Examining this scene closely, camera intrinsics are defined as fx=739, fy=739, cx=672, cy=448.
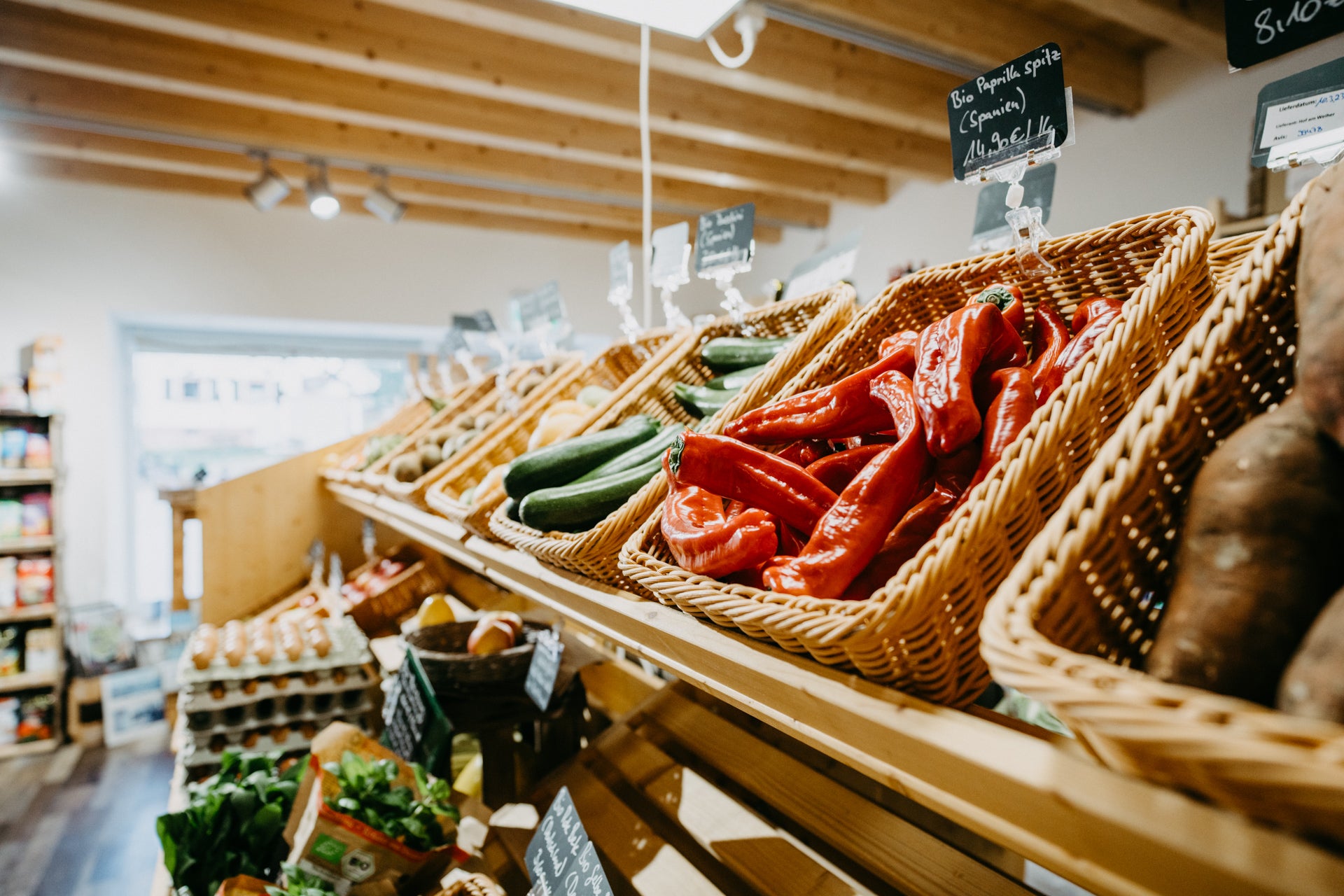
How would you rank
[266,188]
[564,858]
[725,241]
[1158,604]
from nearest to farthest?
[1158,604], [564,858], [725,241], [266,188]

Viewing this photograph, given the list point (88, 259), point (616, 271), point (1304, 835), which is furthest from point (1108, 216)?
point (88, 259)

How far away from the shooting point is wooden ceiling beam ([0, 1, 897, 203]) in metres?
3.22

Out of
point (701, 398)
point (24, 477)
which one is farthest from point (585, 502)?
point (24, 477)

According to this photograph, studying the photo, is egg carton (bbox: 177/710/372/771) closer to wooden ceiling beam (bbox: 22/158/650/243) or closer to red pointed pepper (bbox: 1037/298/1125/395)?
red pointed pepper (bbox: 1037/298/1125/395)

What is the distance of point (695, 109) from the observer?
394cm

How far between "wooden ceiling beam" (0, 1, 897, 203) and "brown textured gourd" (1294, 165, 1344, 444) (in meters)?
4.13

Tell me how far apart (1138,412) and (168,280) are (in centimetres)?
593

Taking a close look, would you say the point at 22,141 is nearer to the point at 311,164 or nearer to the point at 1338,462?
the point at 311,164

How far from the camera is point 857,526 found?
66 centimetres

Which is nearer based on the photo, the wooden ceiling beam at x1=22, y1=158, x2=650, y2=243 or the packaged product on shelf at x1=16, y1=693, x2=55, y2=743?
the packaged product on shelf at x1=16, y1=693, x2=55, y2=743

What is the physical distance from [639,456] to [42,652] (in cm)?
472

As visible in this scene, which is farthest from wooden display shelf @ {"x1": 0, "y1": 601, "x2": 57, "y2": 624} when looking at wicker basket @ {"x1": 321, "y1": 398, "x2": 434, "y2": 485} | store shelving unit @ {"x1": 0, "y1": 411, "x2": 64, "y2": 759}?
wicker basket @ {"x1": 321, "y1": 398, "x2": 434, "y2": 485}

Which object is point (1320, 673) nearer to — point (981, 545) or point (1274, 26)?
point (981, 545)

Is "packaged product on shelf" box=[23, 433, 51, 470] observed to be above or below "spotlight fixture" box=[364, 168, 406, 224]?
below
